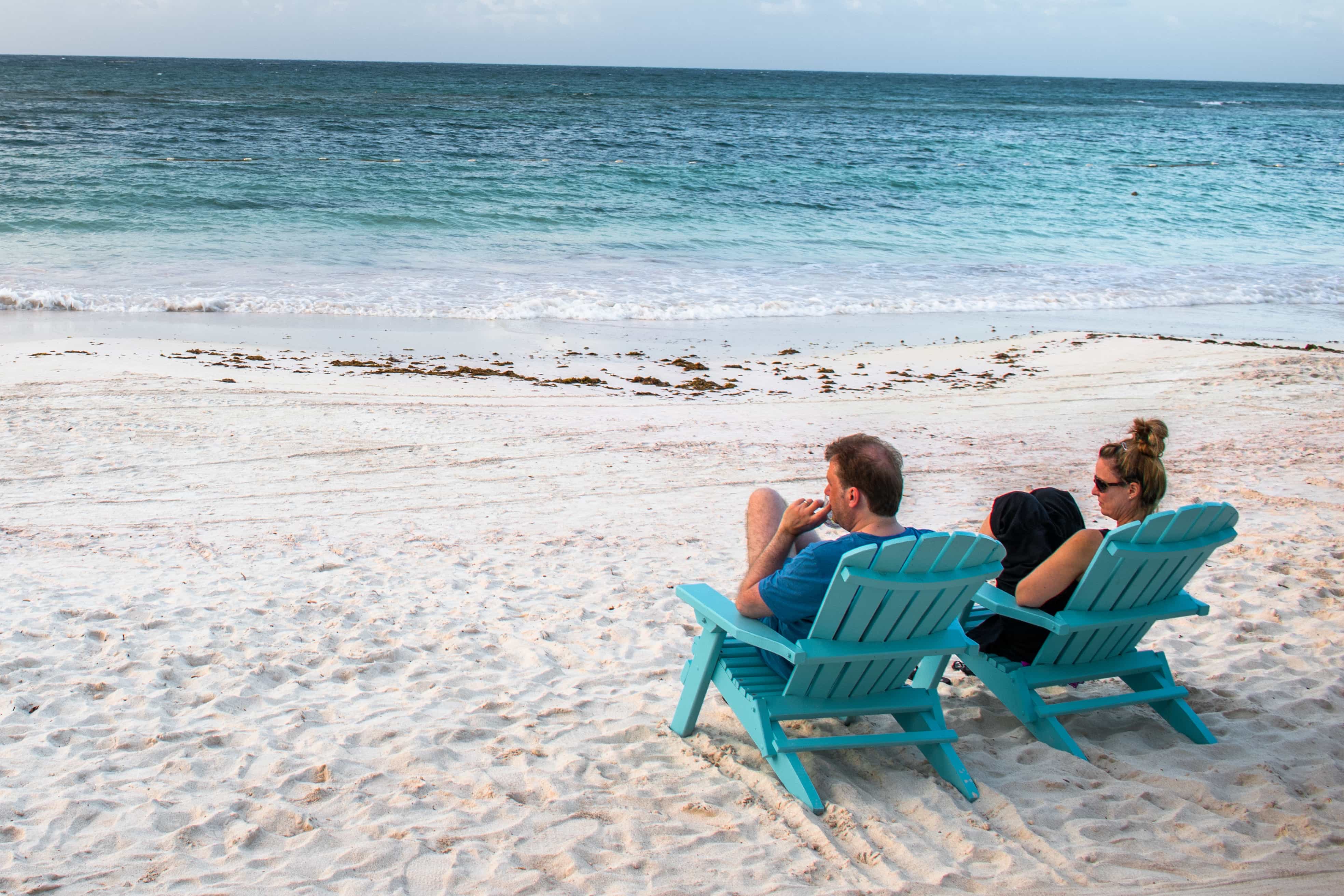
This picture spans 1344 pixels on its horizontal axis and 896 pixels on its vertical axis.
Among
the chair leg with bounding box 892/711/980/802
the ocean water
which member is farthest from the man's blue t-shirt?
the ocean water

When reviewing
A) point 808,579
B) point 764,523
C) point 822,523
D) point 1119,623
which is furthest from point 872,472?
point 1119,623

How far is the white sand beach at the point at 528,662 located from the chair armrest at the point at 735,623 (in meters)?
0.47

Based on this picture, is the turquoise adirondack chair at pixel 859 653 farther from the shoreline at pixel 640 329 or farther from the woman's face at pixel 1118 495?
the shoreline at pixel 640 329

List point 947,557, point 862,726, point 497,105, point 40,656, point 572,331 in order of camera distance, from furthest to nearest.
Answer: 1. point 497,105
2. point 572,331
3. point 40,656
4. point 862,726
5. point 947,557

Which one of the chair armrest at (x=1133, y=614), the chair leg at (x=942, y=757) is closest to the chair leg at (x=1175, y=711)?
the chair armrest at (x=1133, y=614)

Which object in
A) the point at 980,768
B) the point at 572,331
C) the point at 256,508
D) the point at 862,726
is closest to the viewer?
the point at 980,768

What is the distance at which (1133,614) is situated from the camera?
3.38 m

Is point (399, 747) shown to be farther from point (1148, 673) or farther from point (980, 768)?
point (1148, 673)

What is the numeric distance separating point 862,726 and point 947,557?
964 millimetres

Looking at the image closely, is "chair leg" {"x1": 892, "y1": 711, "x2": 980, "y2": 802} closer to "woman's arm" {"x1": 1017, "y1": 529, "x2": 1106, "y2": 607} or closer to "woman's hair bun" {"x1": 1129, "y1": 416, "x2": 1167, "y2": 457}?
"woman's arm" {"x1": 1017, "y1": 529, "x2": 1106, "y2": 607}

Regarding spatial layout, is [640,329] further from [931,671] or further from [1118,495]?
[1118,495]

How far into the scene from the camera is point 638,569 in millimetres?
5133

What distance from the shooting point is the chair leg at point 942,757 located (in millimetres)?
3059

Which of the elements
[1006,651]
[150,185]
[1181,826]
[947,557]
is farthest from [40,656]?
[150,185]
